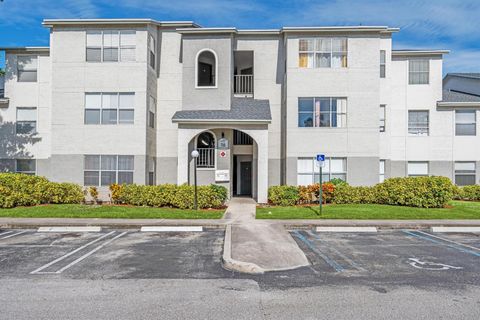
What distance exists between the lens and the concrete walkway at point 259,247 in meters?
8.07

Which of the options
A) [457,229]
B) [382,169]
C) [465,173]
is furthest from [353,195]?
[465,173]

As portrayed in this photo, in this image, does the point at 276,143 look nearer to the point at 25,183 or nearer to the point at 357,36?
the point at 357,36

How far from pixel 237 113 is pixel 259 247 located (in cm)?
Answer: 1059

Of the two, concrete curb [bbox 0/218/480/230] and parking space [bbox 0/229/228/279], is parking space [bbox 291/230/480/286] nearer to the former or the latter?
concrete curb [bbox 0/218/480/230]

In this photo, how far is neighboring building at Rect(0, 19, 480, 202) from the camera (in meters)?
18.9

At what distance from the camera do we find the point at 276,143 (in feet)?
68.4

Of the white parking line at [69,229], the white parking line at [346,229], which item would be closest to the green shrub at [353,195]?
the white parking line at [346,229]

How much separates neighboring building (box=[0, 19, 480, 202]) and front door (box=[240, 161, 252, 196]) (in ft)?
5.45

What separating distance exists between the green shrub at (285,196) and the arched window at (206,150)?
4.14m

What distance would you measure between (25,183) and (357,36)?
1853 centimetres

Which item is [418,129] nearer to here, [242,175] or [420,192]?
[420,192]

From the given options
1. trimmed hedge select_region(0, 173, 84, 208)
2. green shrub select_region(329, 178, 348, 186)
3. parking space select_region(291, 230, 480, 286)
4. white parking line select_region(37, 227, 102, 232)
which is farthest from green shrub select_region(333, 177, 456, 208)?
trimmed hedge select_region(0, 173, 84, 208)

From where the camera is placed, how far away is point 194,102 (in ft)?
65.7

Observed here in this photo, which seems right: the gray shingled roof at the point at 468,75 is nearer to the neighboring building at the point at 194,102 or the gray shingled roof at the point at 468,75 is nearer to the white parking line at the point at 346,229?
the neighboring building at the point at 194,102
